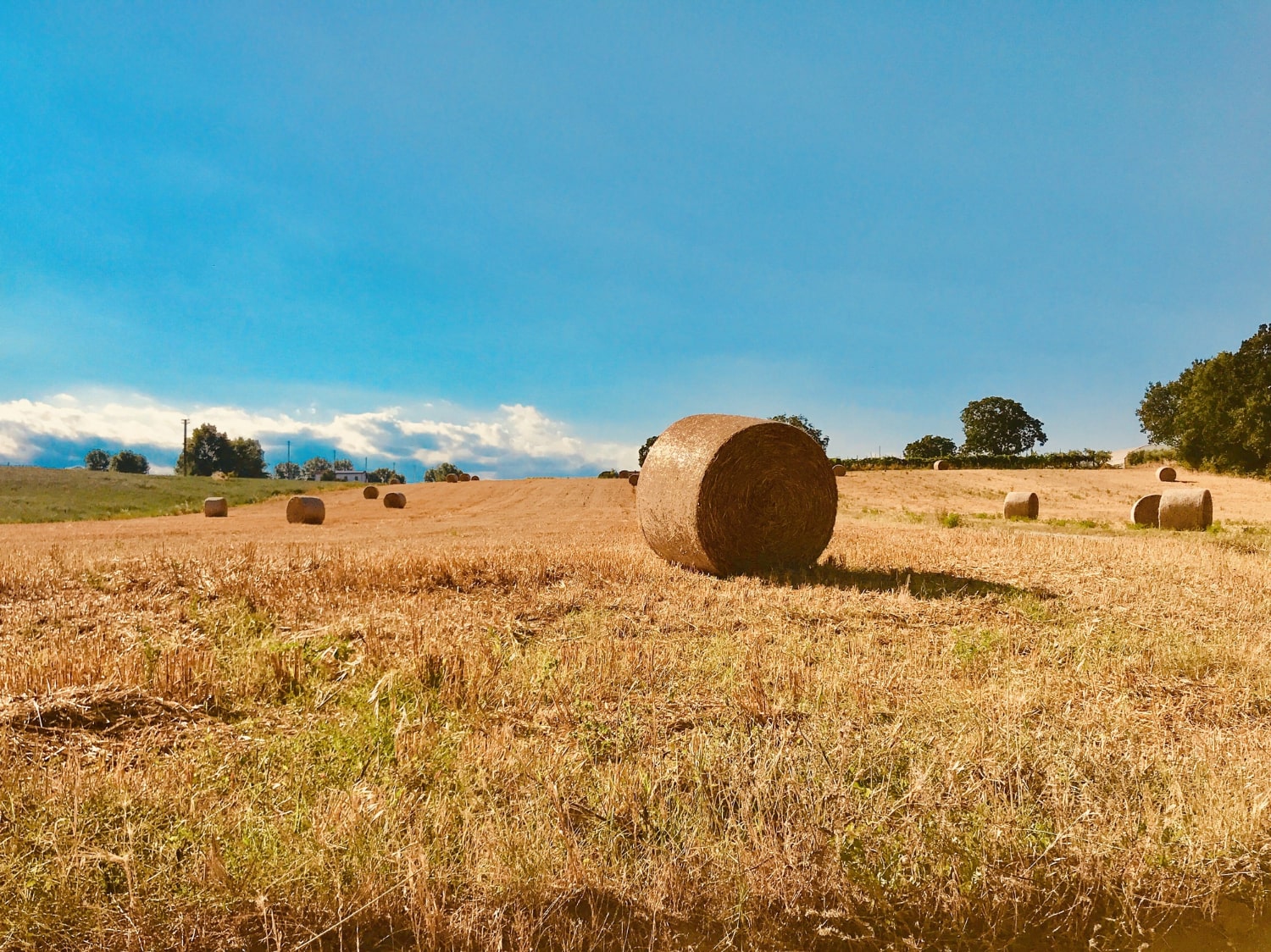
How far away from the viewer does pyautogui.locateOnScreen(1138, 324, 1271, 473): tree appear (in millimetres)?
44656

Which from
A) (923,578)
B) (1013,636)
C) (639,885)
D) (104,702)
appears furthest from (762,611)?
(104,702)

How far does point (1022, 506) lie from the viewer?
Result: 967 inches

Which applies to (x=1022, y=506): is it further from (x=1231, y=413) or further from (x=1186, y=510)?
(x=1231, y=413)

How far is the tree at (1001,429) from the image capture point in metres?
87.8

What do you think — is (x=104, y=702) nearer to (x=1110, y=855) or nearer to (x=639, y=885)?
(x=639, y=885)

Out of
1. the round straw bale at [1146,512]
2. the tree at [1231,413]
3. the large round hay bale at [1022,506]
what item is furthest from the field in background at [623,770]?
the tree at [1231,413]

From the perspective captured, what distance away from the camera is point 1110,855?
3123mm

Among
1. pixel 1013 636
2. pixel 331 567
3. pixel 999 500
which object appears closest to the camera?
pixel 1013 636

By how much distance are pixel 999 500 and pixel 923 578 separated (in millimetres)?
25537

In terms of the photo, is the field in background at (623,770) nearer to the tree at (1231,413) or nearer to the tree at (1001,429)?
the tree at (1231,413)

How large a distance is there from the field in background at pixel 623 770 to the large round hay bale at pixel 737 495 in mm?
2735

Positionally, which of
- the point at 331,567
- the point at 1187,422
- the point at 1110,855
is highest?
the point at 1187,422

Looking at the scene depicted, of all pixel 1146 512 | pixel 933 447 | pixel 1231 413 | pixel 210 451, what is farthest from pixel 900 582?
pixel 210 451

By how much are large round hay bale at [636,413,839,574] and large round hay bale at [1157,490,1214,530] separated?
15.1 metres
